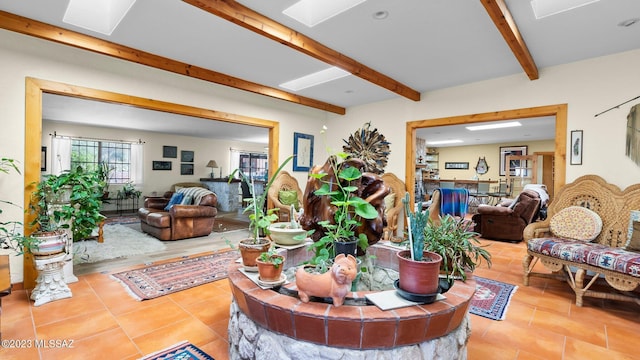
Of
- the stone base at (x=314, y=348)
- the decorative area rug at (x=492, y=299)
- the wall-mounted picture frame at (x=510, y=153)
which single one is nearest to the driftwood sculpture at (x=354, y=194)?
the stone base at (x=314, y=348)

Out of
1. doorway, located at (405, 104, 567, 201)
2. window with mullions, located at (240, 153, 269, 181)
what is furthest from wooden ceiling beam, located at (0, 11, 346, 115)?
window with mullions, located at (240, 153, 269, 181)

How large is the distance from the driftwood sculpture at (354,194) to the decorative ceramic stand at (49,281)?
2.19 m

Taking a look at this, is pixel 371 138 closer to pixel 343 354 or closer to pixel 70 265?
pixel 343 354

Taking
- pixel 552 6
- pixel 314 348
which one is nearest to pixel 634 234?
pixel 552 6

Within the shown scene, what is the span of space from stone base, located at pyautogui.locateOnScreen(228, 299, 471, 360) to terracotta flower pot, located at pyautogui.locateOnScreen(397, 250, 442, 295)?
9.7 inches

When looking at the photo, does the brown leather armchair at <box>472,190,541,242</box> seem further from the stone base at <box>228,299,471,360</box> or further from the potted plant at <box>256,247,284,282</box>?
the potted plant at <box>256,247,284,282</box>

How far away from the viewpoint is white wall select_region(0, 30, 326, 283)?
101 inches

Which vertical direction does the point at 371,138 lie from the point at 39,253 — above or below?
above

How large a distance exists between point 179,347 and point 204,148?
330 inches

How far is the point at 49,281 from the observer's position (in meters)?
2.46

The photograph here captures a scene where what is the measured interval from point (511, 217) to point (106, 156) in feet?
31.2

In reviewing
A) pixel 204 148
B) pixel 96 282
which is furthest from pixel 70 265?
pixel 204 148

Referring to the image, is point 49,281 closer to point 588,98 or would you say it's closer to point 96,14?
point 96,14

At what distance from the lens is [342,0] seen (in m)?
2.22
